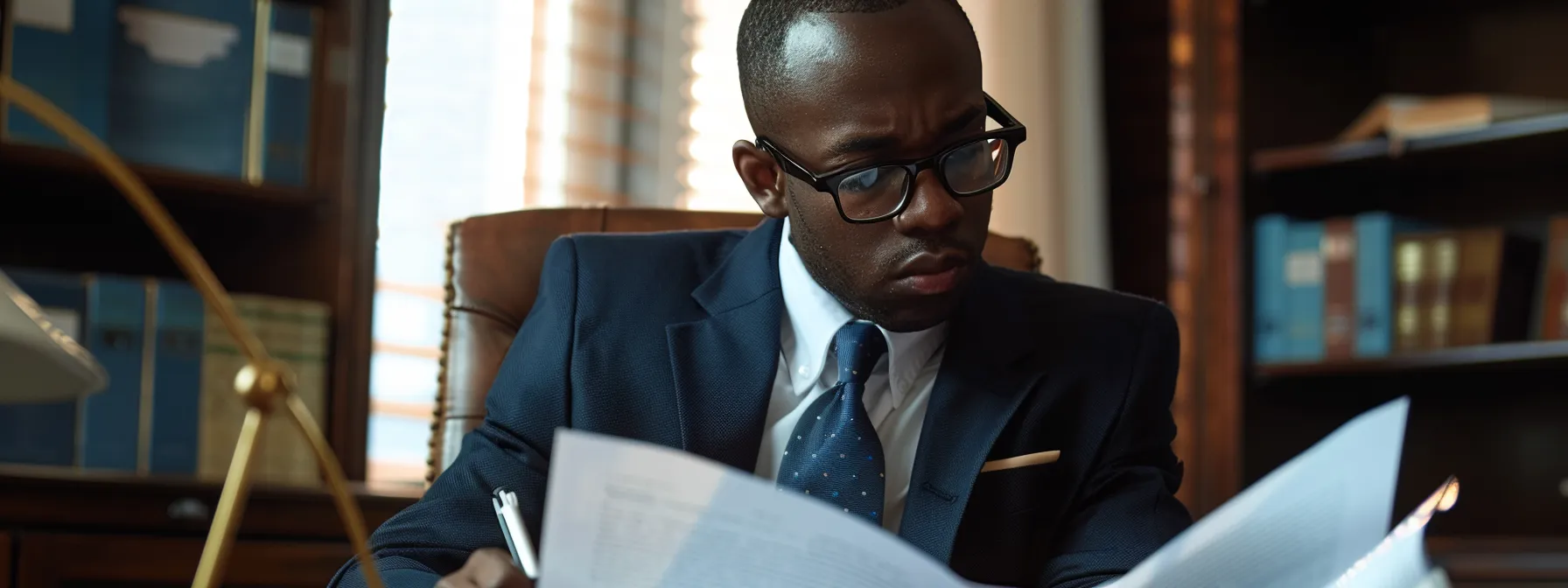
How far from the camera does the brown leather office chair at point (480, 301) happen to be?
1489 millimetres

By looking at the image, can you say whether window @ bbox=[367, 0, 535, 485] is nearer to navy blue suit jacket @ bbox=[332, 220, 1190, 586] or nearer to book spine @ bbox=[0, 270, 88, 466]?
book spine @ bbox=[0, 270, 88, 466]

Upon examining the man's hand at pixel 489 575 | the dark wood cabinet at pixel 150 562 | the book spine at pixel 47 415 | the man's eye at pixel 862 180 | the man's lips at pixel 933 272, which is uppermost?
the man's eye at pixel 862 180

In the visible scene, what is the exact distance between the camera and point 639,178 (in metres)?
2.93

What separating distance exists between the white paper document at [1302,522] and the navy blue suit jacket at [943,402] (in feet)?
1.10

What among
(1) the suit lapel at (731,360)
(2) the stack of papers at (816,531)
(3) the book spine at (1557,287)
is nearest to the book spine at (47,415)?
(1) the suit lapel at (731,360)

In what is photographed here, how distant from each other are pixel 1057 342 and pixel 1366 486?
0.53 metres

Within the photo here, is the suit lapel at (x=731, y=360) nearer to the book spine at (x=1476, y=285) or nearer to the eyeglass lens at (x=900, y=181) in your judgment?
the eyeglass lens at (x=900, y=181)

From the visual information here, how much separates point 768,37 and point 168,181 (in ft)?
4.30

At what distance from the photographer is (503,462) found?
3.76ft

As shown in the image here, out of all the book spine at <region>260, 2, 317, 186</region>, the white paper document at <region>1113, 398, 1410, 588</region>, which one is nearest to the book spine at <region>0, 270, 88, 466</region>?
the book spine at <region>260, 2, 317, 186</region>

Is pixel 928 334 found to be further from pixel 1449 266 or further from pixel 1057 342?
pixel 1449 266

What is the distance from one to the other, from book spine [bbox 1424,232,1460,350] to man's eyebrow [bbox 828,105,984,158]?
166 centimetres

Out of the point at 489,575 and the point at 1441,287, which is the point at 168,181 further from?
the point at 1441,287

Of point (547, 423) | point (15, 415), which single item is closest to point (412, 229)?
point (15, 415)
